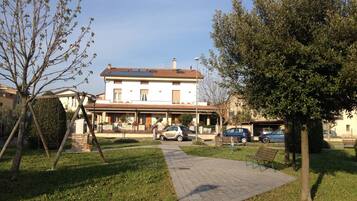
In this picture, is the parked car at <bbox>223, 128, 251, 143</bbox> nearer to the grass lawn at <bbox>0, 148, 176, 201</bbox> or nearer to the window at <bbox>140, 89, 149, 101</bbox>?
the window at <bbox>140, 89, 149, 101</bbox>

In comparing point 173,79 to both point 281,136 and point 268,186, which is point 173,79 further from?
point 268,186

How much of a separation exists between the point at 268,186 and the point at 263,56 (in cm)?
411

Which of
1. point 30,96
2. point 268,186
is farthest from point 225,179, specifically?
point 30,96

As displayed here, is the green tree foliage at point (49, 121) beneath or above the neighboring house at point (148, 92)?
beneath

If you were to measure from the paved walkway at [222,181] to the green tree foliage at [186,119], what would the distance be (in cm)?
3904

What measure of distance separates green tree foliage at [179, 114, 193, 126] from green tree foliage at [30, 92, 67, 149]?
32.8 meters

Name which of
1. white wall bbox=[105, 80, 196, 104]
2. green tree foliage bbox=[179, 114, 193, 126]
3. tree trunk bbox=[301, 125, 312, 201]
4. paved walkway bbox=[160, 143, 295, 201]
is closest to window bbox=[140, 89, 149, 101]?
white wall bbox=[105, 80, 196, 104]

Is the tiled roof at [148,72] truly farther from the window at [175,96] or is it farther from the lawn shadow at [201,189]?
the lawn shadow at [201,189]

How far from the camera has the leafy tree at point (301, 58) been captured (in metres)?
9.00

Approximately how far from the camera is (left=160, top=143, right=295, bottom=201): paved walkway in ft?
34.1

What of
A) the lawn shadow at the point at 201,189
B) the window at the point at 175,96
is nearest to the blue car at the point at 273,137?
the window at the point at 175,96

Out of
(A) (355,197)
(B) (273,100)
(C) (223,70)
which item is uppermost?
(C) (223,70)

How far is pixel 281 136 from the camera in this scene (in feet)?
143

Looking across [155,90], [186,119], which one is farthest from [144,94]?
[186,119]
